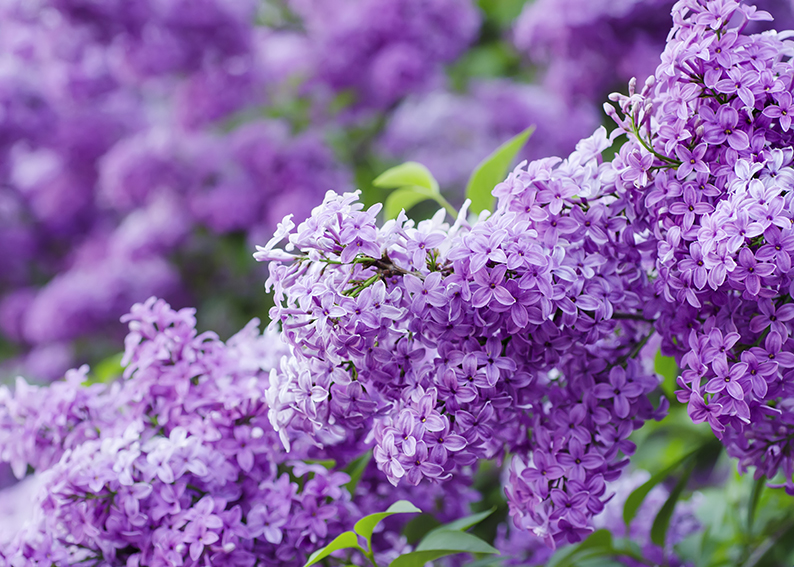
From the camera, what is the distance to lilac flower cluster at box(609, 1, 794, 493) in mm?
467

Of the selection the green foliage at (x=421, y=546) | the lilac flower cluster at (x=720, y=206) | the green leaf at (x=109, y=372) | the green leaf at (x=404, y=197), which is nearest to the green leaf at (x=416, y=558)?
the green foliage at (x=421, y=546)

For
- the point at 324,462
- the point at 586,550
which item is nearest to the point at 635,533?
the point at 586,550

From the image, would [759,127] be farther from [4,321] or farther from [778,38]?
[4,321]

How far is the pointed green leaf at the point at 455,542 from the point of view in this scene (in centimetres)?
55

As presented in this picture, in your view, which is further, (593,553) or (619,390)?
(593,553)

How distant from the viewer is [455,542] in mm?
567

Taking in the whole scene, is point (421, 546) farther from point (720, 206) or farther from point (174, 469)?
point (720, 206)

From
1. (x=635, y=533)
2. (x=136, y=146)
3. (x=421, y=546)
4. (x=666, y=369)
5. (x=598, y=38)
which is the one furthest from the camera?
(x=136, y=146)

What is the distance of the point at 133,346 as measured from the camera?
70cm

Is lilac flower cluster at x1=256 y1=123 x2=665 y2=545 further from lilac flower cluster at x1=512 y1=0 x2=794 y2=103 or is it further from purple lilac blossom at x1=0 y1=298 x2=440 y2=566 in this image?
lilac flower cluster at x1=512 y1=0 x2=794 y2=103

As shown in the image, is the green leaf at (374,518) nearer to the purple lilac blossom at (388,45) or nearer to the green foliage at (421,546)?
the green foliage at (421,546)

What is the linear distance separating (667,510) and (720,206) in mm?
344

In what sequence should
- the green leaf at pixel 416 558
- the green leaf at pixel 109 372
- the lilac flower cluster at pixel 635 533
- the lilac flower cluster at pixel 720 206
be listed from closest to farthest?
1. the lilac flower cluster at pixel 720 206
2. the green leaf at pixel 416 558
3. the lilac flower cluster at pixel 635 533
4. the green leaf at pixel 109 372

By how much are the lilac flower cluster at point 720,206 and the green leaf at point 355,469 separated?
0.28m
